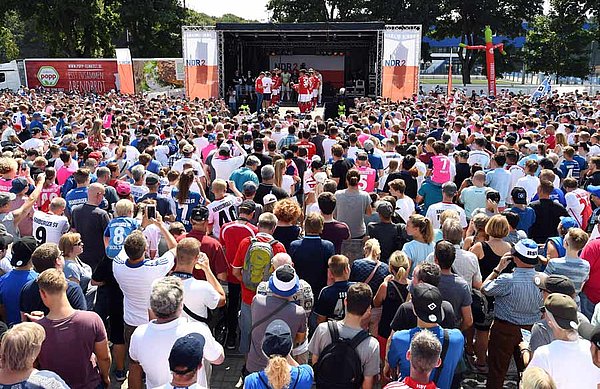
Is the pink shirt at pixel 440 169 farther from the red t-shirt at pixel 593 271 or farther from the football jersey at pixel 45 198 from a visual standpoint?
the football jersey at pixel 45 198

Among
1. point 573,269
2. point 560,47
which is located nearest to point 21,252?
point 573,269

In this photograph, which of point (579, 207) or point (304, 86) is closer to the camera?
point (579, 207)

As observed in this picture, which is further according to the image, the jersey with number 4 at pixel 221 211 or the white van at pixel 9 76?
the white van at pixel 9 76

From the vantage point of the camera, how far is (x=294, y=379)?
2.78m

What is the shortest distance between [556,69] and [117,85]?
101 feet

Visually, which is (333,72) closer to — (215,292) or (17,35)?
(215,292)

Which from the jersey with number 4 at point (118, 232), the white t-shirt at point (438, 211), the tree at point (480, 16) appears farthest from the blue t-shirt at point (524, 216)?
the tree at point (480, 16)

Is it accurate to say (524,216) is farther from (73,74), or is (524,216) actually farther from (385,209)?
(73,74)

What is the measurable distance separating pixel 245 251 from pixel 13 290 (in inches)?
68.1

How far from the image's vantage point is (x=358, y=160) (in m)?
7.02

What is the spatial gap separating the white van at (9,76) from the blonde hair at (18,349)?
2682 centimetres

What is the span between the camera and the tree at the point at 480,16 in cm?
3666

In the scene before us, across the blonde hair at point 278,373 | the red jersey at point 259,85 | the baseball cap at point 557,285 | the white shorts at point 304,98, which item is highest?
the red jersey at point 259,85

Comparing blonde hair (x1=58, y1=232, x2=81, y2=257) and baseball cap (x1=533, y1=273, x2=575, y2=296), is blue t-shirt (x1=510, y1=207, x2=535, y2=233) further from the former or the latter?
blonde hair (x1=58, y1=232, x2=81, y2=257)
